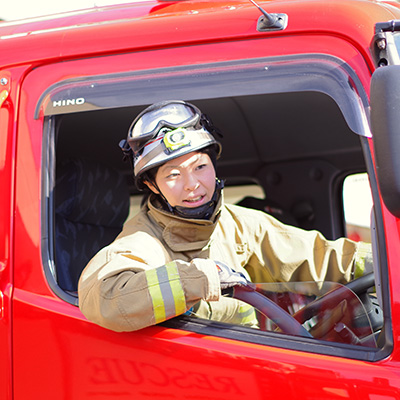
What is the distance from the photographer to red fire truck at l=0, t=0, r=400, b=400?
152cm

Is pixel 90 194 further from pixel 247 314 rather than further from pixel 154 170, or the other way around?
pixel 247 314

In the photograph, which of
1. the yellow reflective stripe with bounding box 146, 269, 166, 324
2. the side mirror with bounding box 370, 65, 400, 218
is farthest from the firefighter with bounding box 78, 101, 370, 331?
the side mirror with bounding box 370, 65, 400, 218

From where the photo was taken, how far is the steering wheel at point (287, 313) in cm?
168

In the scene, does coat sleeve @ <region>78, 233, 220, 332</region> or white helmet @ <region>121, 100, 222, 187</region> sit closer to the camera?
coat sleeve @ <region>78, 233, 220, 332</region>

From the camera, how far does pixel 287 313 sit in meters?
1.73

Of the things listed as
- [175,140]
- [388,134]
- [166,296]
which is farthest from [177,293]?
[388,134]

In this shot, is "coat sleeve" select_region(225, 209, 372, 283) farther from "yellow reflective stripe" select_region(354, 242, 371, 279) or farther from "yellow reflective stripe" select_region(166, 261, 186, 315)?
"yellow reflective stripe" select_region(166, 261, 186, 315)

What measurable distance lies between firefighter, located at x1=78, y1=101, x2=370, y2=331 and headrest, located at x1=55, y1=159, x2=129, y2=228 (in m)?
0.32

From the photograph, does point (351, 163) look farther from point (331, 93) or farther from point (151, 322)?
point (151, 322)

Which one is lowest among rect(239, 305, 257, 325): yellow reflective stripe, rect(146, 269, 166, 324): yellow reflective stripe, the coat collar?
rect(239, 305, 257, 325): yellow reflective stripe

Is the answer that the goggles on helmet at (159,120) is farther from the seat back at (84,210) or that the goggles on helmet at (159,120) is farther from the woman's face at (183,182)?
the seat back at (84,210)

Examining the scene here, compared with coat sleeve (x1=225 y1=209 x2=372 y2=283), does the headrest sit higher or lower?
higher

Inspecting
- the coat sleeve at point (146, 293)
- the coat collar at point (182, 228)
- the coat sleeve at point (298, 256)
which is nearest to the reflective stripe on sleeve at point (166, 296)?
the coat sleeve at point (146, 293)

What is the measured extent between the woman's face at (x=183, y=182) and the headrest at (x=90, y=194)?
1.45ft
